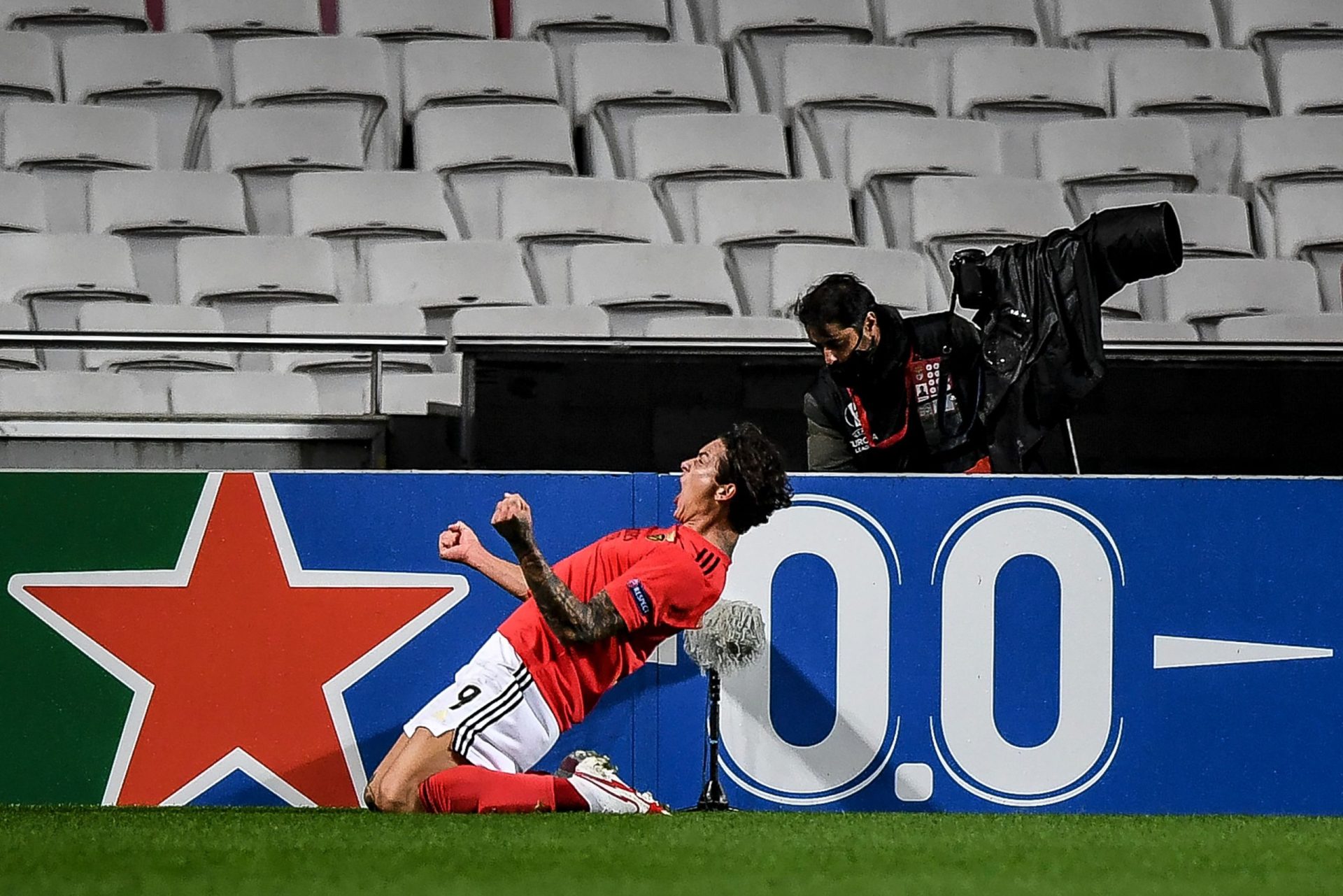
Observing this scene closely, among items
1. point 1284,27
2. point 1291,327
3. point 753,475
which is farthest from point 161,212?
point 1284,27

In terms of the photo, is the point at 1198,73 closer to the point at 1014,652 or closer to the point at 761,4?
the point at 761,4

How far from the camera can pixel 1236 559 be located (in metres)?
5.19

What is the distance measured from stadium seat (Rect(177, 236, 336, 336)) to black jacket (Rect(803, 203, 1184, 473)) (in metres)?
2.73

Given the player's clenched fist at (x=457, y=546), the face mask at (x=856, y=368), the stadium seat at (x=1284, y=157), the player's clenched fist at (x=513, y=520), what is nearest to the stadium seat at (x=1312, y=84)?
the stadium seat at (x=1284, y=157)

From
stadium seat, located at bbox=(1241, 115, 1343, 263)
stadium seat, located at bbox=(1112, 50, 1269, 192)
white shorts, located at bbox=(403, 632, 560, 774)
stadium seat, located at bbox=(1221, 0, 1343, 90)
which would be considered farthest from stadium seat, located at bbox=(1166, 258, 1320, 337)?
white shorts, located at bbox=(403, 632, 560, 774)

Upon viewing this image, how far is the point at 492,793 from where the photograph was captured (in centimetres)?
450

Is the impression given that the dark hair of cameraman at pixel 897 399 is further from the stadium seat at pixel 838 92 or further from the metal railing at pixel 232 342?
the stadium seat at pixel 838 92

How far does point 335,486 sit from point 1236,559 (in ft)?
8.76

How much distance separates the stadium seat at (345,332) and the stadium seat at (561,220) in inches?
31.5

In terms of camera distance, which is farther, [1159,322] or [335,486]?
[1159,322]

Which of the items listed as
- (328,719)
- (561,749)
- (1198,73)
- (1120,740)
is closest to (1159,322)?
(1198,73)

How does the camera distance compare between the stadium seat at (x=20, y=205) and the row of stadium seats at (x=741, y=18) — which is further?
the row of stadium seats at (x=741, y=18)

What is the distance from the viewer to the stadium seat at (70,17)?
27.8 ft

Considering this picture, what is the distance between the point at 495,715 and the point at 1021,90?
5010 millimetres
